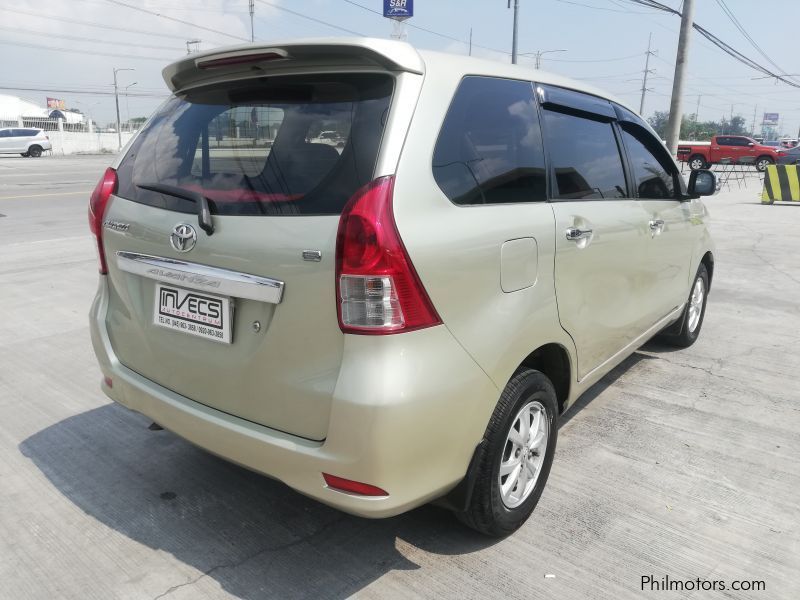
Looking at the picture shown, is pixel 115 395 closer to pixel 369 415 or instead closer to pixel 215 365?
pixel 215 365

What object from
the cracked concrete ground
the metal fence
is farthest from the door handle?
the metal fence

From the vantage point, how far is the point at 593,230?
9.48 ft

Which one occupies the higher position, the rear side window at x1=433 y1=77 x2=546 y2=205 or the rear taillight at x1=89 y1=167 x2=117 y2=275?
the rear side window at x1=433 y1=77 x2=546 y2=205

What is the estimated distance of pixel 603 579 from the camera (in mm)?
2377

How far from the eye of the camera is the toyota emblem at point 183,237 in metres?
2.23

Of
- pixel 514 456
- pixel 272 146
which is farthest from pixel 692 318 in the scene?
pixel 272 146

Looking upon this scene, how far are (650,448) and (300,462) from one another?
2.14 m

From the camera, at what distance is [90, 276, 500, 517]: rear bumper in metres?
1.92

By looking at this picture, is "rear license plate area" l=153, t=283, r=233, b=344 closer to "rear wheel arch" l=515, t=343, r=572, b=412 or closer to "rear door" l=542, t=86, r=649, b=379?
"rear wheel arch" l=515, t=343, r=572, b=412

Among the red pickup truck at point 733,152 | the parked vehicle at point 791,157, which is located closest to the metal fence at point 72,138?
the red pickup truck at point 733,152

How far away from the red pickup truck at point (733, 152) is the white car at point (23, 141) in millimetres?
36466

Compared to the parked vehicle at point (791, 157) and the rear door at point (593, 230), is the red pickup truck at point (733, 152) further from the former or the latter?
the rear door at point (593, 230)

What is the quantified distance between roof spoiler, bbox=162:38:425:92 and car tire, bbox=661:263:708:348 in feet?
11.1

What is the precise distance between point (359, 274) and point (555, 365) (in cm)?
130
